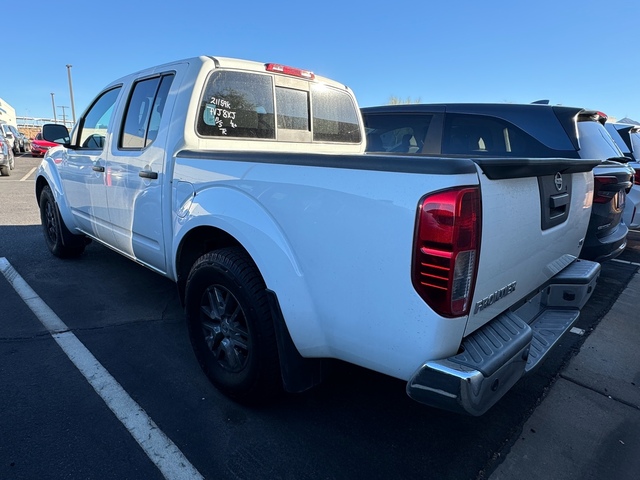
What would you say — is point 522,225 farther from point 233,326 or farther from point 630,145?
point 630,145

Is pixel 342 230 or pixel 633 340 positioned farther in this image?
pixel 633 340

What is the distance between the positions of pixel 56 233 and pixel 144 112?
2663 mm

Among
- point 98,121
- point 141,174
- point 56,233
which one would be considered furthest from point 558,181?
point 56,233

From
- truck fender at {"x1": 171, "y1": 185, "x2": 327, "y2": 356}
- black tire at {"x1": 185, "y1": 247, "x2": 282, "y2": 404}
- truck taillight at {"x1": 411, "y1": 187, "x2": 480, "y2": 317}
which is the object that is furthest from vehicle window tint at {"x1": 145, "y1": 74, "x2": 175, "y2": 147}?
truck taillight at {"x1": 411, "y1": 187, "x2": 480, "y2": 317}

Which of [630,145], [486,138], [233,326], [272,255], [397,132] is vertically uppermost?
[397,132]

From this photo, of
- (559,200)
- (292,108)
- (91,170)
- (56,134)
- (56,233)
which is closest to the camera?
(559,200)

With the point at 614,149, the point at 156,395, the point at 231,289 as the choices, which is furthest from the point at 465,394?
the point at 614,149

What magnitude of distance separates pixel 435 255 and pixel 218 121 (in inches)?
82.1

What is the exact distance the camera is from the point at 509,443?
2277 millimetres

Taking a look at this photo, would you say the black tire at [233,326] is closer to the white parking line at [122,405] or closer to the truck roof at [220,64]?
the white parking line at [122,405]

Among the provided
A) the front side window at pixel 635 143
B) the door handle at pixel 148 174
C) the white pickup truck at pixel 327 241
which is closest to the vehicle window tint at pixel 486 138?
the white pickup truck at pixel 327 241

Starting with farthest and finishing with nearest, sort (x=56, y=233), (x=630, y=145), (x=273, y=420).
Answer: (x=630, y=145) → (x=56, y=233) → (x=273, y=420)

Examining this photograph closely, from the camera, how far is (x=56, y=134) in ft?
14.9

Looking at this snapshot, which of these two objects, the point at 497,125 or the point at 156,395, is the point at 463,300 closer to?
the point at 156,395
